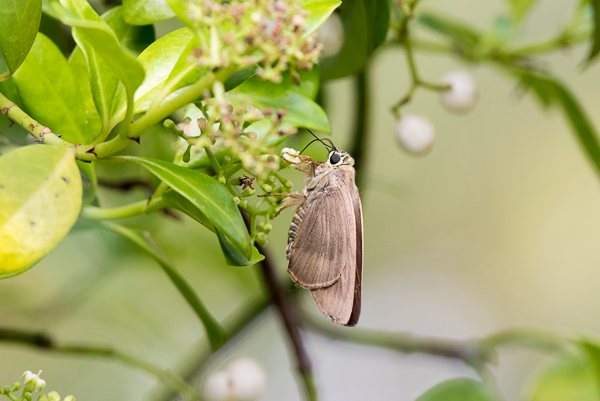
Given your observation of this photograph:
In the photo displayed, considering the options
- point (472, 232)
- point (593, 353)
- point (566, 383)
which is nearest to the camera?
point (593, 353)

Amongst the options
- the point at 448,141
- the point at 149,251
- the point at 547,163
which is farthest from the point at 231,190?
the point at 547,163

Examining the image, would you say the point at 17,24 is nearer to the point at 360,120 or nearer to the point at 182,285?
the point at 182,285

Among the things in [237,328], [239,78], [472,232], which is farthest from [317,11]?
[472,232]

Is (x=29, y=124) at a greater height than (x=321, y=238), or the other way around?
(x=29, y=124)

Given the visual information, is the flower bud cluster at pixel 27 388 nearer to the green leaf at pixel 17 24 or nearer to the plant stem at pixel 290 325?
the green leaf at pixel 17 24

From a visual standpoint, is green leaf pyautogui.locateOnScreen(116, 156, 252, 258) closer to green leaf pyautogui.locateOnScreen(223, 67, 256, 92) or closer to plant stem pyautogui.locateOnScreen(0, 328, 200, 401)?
green leaf pyautogui.locateOnScreen(223, 67, 256, 92)

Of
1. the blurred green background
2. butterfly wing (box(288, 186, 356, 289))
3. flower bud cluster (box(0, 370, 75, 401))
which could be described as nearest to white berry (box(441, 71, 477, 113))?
butterfly wing (box(288, 186, 356, 289))

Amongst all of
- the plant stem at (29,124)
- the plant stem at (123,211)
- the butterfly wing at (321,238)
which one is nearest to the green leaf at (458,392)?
the butterfly wing at (321,238)
